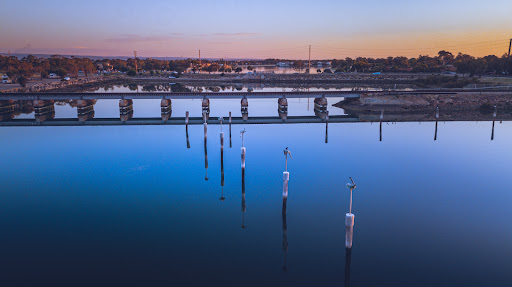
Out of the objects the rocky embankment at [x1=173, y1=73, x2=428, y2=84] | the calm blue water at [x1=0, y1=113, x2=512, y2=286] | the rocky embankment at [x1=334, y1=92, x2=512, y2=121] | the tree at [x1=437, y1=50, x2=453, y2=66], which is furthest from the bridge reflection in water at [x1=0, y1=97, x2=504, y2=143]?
the tree at [x1=437, y1=50, x2=453, y2=66]

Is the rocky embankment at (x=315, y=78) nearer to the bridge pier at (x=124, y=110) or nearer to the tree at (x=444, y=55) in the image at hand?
the tree at (x=444, y=55)

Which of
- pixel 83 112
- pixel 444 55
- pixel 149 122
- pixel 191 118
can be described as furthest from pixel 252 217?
pixel 444 55

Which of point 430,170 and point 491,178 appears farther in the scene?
point 430,170

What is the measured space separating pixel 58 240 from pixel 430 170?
1070 inches

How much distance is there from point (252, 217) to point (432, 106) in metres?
55.3

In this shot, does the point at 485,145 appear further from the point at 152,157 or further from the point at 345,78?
the point at 345,78

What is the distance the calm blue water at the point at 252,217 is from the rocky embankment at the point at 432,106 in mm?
22819

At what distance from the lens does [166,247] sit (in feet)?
57.5

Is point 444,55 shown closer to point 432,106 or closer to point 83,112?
point 432,106

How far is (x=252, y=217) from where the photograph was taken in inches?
822

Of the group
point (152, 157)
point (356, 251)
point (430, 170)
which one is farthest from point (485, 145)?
point (152, 157)

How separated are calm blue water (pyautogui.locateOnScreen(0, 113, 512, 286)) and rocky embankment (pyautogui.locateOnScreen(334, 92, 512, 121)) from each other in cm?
2282

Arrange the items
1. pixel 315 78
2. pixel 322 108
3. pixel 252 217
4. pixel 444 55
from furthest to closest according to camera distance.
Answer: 1. pixel 444 55
2. pixel 315 78
3. pixel 322 108
4. pixel 252 217

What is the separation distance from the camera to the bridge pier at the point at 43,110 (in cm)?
5631
